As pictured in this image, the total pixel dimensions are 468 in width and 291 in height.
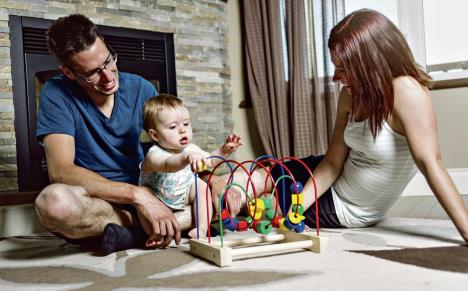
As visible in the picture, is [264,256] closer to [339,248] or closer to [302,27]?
[339,248]

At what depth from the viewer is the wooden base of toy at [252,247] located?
1.37 metres

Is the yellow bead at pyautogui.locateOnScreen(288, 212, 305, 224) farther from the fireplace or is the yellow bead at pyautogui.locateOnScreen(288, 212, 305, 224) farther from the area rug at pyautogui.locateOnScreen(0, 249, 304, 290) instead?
the fireplace

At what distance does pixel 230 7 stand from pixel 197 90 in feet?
2.34

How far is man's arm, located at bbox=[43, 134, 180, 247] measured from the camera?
5.18 feet

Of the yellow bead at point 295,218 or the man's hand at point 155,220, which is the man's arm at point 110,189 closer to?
the man's hand at point 155,220

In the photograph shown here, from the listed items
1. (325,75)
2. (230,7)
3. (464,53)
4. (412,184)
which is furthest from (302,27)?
(412,184)

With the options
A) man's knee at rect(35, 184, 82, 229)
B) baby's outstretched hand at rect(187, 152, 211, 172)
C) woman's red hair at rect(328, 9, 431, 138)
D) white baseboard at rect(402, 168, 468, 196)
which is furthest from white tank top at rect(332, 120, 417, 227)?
white baseboard at rect(402, 168, 468, 196)

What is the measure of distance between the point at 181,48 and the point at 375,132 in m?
1.70

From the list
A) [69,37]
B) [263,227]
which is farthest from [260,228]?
[69,37]

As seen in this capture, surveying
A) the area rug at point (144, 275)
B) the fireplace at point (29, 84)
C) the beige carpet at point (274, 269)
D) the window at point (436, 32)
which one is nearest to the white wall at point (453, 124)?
the window at point (436, 32)

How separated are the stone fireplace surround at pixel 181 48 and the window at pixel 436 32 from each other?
114 cm

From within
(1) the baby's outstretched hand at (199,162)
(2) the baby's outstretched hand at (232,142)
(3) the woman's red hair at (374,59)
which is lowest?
(1) the baby's outstretched hand at (199,162)

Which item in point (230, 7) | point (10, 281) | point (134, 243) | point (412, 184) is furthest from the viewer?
point (230, 7)

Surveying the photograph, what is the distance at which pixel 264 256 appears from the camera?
57.7 inches
